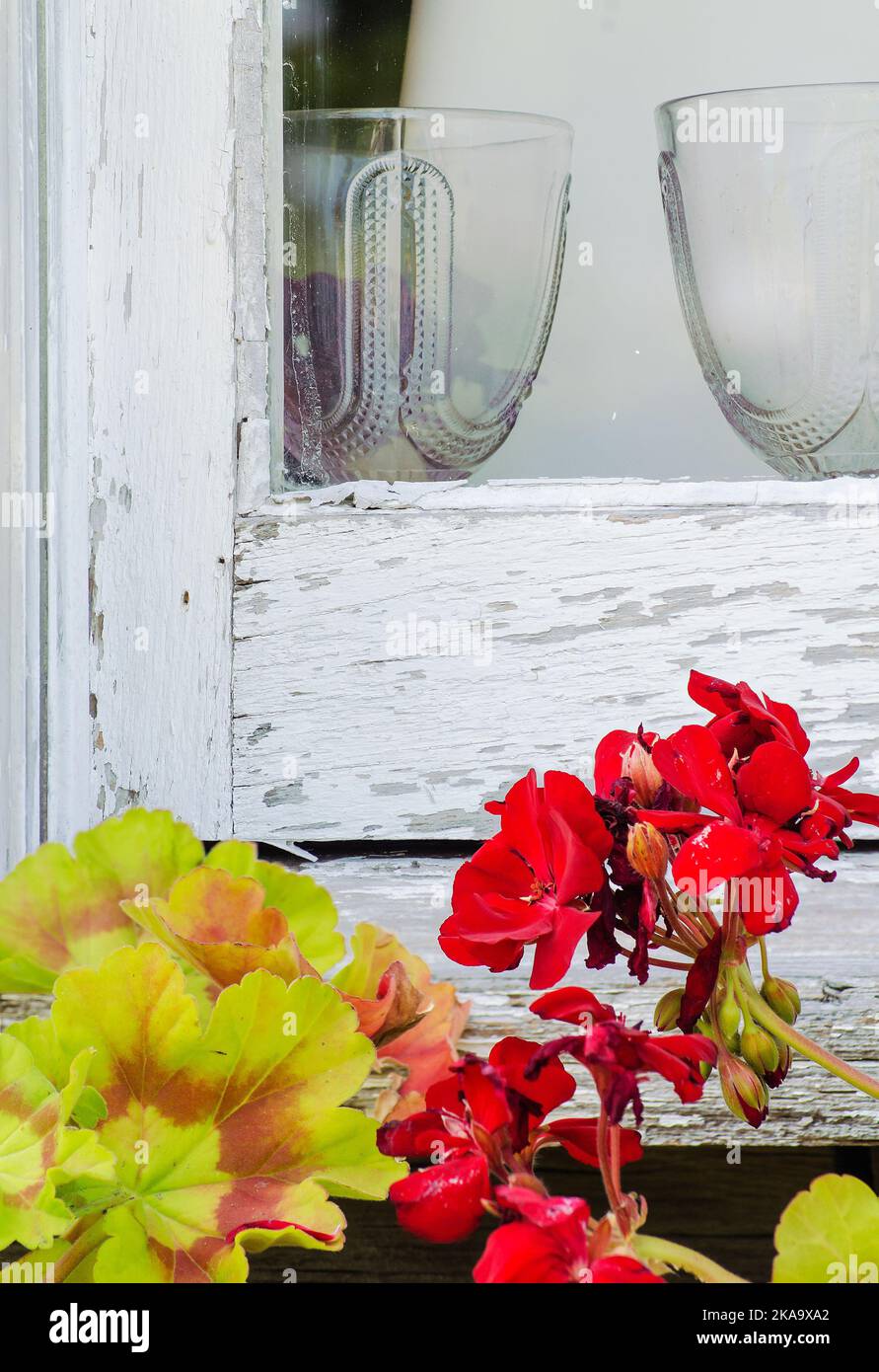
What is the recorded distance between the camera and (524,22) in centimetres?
63

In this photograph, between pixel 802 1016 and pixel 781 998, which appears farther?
pixel 802 1016

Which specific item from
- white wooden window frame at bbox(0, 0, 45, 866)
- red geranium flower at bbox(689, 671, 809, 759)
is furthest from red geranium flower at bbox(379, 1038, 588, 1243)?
white wooden window frame at bbox(0, 0, 45, 866)

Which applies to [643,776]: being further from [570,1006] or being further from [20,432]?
[20,432]

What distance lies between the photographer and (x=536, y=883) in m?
0.31

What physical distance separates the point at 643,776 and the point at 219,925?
0.14m

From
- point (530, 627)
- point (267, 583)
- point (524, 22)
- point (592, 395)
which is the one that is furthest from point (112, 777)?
point (524, 22)

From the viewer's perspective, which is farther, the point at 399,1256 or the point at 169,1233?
the point at 399,1256

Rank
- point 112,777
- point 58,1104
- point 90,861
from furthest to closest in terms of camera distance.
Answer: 1. point 112,777
2. point 90,861
3. point 58,1104

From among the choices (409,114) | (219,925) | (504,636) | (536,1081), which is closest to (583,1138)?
(536,1081)

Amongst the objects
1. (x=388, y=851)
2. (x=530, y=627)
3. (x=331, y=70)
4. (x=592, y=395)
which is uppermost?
(x=331, y=70)

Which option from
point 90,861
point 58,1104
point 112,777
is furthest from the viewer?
point 112,777

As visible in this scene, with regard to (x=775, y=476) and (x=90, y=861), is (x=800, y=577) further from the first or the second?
(x=90, y=861)

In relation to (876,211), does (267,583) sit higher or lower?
lower

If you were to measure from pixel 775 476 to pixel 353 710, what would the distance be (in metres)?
0.27
